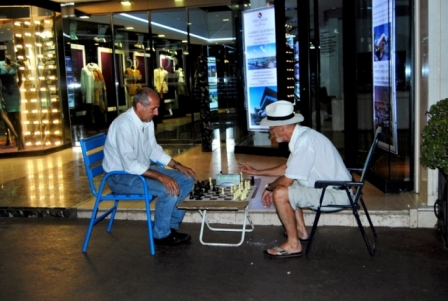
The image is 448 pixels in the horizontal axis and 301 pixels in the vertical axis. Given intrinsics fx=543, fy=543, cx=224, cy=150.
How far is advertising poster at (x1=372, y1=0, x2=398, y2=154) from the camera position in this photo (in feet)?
20.4

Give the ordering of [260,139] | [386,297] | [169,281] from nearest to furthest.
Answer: [386,297] → [169,281] → [260,139]

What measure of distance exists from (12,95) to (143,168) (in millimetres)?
7213

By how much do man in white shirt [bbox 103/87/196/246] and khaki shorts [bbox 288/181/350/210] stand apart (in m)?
1.05

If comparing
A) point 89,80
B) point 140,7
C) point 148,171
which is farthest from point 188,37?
point 148,171

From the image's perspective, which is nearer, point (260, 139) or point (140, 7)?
point (260, 139)

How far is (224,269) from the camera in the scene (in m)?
4.52

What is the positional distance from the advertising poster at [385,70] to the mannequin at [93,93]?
7417 millimetres

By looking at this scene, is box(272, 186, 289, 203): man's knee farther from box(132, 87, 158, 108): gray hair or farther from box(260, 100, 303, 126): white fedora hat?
box(132, 87, 158, 108): gray hair

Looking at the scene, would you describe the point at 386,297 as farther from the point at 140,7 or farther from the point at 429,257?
the point at 140,7

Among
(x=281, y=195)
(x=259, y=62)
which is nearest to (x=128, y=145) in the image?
(x=281, y=195)

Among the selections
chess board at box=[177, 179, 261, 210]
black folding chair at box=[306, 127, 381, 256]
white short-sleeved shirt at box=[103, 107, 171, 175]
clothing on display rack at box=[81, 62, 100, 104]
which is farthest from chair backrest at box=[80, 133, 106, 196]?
clothing on display rack at box=[81, 62, 100, 104]

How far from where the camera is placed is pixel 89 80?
12398 mm

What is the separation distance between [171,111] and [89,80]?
78.9 inches

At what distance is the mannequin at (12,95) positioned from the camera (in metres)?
11.0
